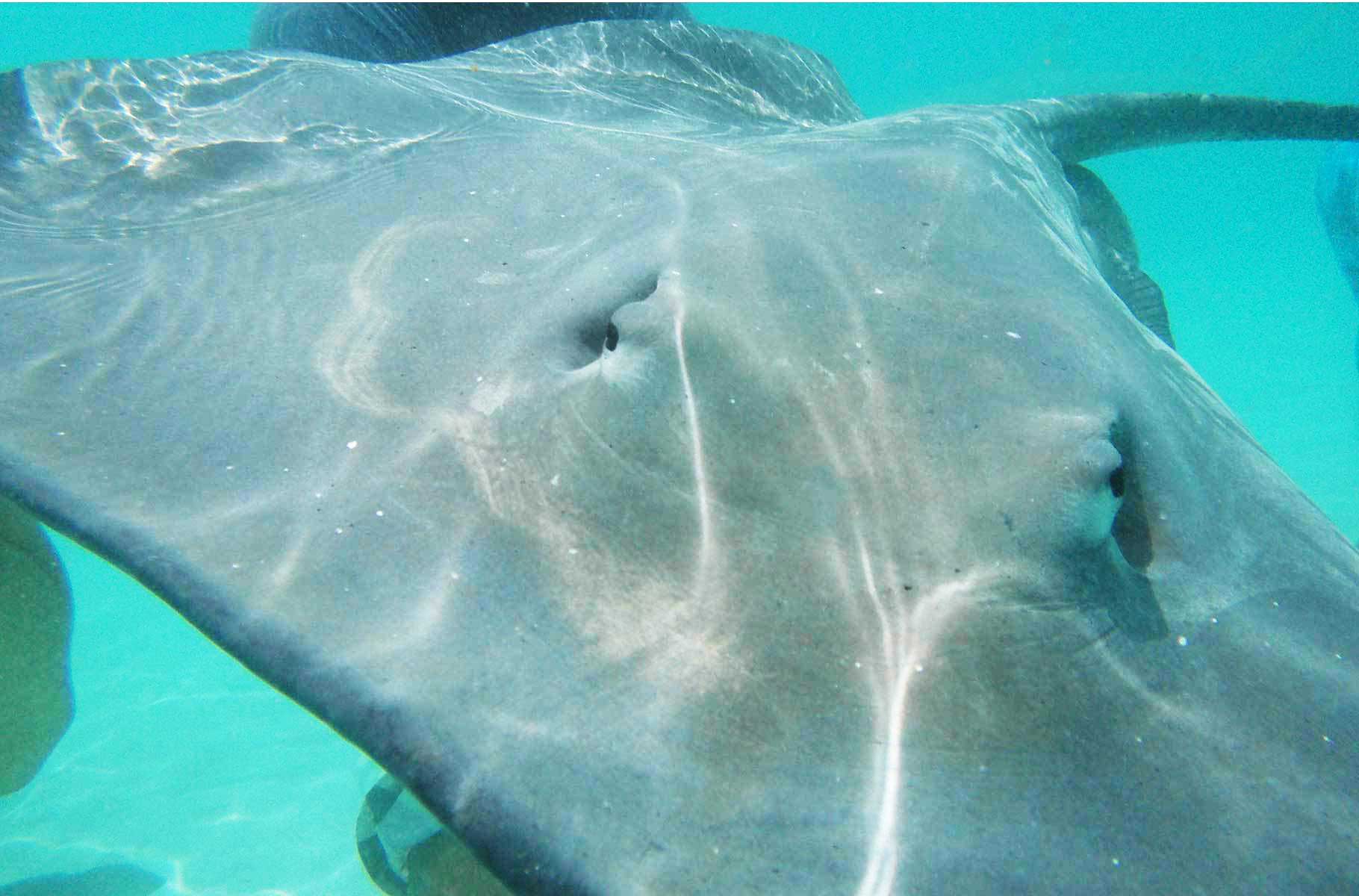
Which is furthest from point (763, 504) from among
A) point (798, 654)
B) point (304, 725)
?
point (304, 725)

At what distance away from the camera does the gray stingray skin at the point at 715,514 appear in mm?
1230

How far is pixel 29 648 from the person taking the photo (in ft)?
17.1

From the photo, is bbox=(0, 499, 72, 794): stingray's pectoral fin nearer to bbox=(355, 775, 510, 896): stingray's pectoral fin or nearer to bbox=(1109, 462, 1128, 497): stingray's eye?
bbox=(355, 775, 510, 896): stingray's pectoral fin

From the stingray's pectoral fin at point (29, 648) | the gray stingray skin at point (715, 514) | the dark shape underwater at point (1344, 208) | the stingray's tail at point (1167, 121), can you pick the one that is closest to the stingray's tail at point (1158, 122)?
the stingray's tail at point (1167, 121)

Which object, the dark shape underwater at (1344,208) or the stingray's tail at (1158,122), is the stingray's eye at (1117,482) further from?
the dark shape underwater at (1344,208)

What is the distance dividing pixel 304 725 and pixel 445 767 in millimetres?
14942

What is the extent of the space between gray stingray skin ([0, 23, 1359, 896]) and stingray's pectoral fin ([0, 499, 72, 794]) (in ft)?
9.73

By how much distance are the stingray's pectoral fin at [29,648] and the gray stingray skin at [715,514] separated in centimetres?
297

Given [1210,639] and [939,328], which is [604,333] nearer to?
[939,328]

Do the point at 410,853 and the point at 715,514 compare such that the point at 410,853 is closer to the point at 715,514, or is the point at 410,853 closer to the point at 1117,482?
the point at 715,514

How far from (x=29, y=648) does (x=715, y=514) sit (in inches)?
235

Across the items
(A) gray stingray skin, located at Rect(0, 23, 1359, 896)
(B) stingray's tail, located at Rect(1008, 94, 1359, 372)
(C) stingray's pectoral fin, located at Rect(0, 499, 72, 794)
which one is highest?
(B) stingray's tail, located at Rect(1008, 94, 1359, 372)

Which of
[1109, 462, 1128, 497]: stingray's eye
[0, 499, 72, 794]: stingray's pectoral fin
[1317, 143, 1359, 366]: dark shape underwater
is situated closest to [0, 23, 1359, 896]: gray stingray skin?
[1109, 462, 1128, 497]: stingray's eye

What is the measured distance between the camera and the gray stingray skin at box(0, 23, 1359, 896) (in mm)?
1230
